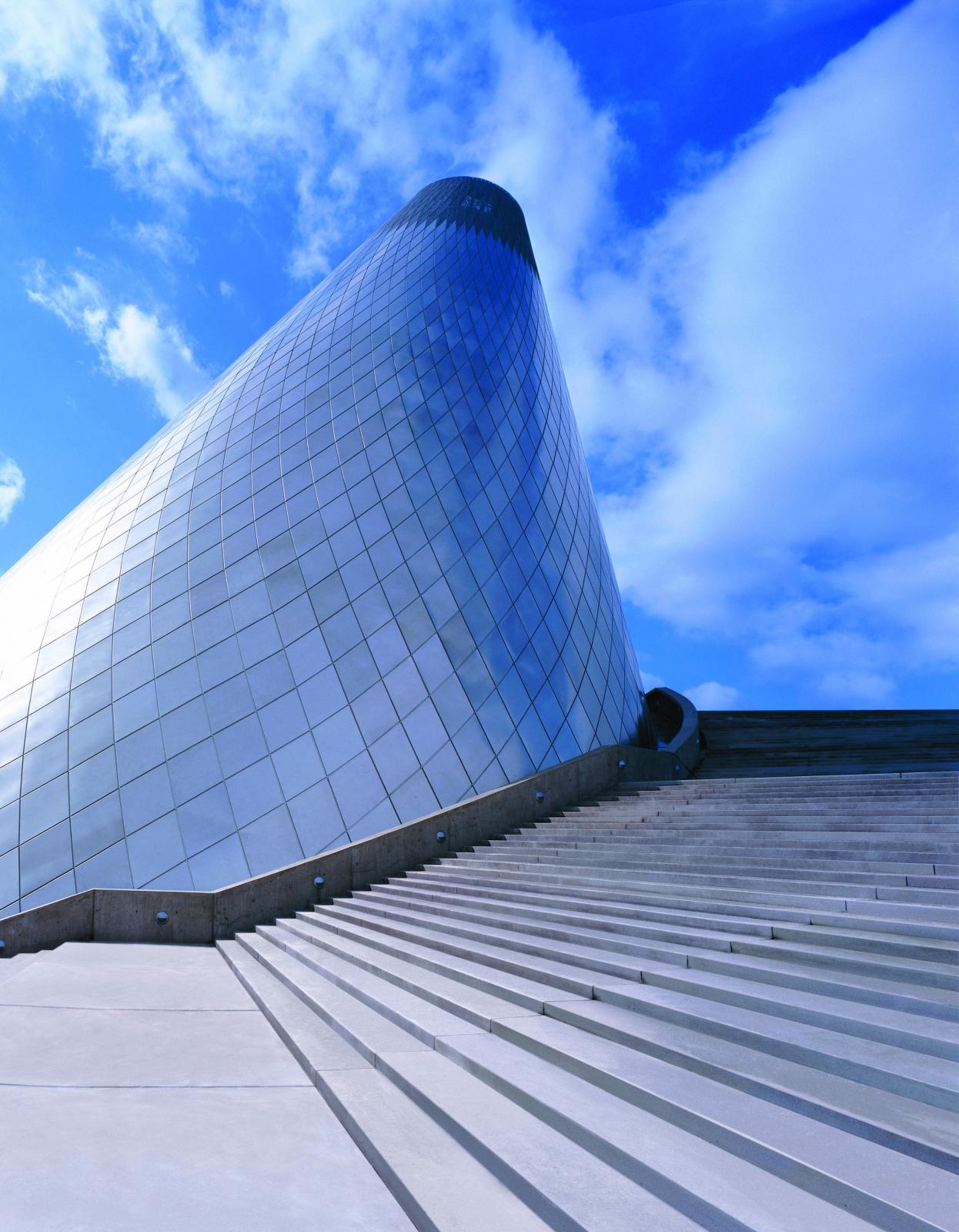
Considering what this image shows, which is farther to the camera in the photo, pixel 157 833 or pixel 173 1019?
pixel 157 833

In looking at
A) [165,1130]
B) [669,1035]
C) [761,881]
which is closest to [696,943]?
[761,881]

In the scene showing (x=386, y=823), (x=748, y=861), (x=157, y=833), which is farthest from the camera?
(x=386, y=823)

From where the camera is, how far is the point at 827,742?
66.1 ft

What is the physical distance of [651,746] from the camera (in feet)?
70.7

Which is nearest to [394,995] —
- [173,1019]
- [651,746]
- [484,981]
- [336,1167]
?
[484,981]

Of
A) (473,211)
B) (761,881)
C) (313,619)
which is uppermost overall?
(473,211)

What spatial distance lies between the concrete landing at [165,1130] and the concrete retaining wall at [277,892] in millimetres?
4250

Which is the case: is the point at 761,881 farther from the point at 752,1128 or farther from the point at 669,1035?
the point at 752,1128

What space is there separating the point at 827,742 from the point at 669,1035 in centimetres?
1796

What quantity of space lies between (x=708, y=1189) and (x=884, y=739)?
2012 cm

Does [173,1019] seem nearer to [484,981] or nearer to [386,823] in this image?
[484,981]

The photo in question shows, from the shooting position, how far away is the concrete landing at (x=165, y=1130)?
9.42 ft

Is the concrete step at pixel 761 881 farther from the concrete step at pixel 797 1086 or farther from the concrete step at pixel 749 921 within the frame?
the concrete step at pixel 797 1086

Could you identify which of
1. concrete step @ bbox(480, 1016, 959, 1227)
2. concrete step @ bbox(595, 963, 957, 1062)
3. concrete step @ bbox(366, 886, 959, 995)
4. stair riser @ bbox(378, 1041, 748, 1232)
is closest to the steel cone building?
concrete step @ bbox(366, 886, 959, 995)
